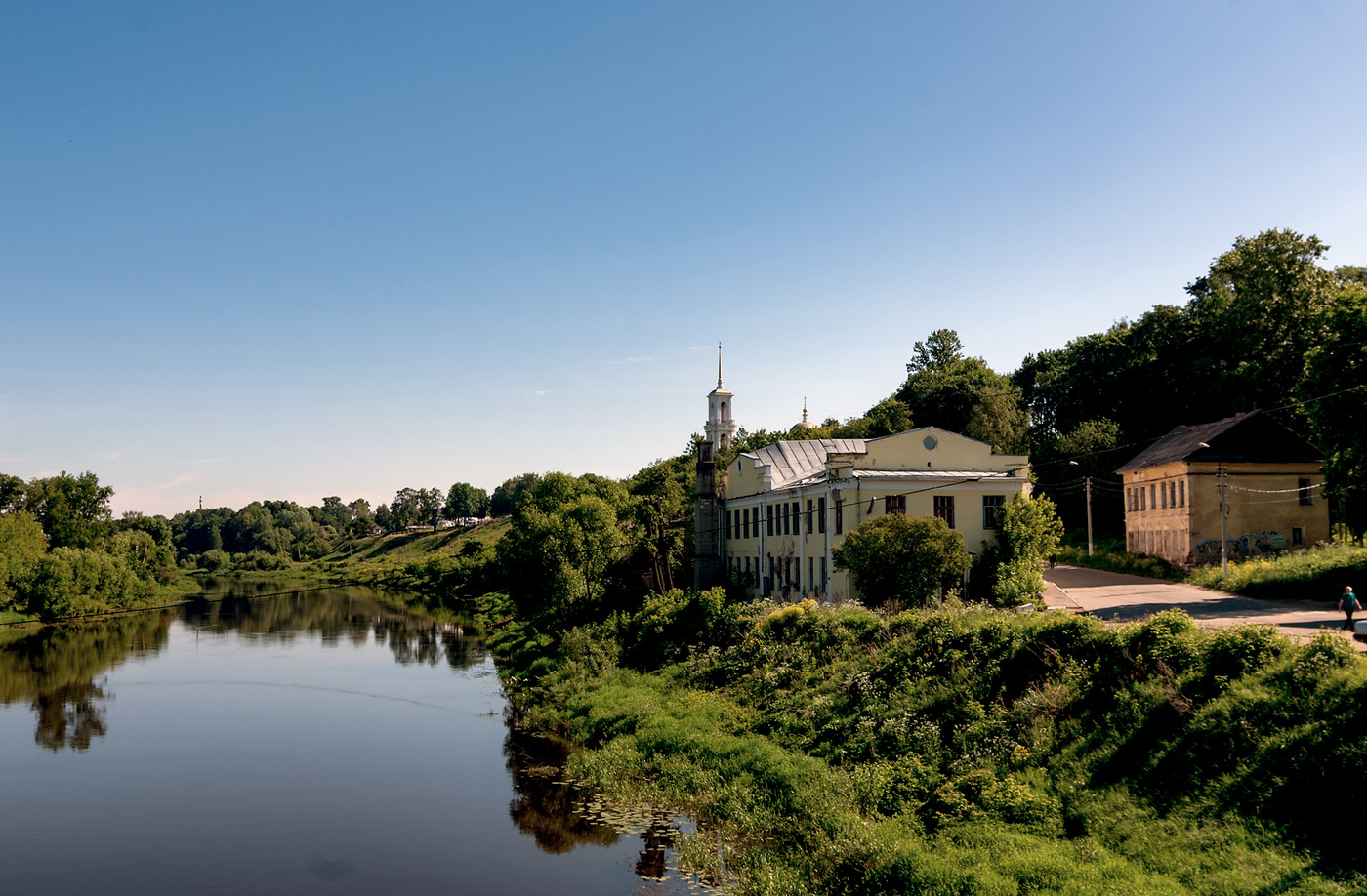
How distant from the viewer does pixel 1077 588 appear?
43.8 m

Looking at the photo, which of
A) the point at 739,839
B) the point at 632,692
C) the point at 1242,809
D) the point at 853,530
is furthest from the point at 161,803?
the point at 1242,809

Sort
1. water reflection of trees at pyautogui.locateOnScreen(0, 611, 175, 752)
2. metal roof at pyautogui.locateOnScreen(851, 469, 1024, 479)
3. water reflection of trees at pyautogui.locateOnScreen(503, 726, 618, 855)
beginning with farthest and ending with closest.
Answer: metal roof at pyautogui.locateOnScreen(851, 469, 1024, 479)
water reflection of trees at pyautogui.locateOnScreen(0, 611, 175, 752)
water reflection of trees at pyautogui.locateOnScreen(503, 726, 618, 855)

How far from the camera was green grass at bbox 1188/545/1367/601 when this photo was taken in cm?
3371

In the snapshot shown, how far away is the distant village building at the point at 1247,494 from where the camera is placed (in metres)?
47.2

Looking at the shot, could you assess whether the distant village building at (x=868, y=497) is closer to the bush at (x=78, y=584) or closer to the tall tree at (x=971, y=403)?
the tall tree at (x=971, y=403)

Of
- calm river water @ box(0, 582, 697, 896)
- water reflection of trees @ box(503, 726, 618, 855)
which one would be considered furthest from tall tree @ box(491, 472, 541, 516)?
water reflection of trees @ box(503, 726, 618, 855)

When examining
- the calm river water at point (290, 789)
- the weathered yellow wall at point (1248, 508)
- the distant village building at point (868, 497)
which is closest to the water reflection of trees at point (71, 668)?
the calm river water at point (290, 789)

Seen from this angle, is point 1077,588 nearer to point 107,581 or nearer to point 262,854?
point 262,854

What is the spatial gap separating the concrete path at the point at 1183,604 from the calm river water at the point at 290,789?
17.5m

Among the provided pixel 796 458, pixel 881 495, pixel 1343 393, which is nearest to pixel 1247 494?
pixel 1343 393

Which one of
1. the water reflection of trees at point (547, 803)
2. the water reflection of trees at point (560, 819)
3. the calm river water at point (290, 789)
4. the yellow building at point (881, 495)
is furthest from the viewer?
the yellow building at point (881, 495)

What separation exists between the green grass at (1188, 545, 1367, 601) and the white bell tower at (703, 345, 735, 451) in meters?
31.7

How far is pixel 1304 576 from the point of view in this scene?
1389 inches

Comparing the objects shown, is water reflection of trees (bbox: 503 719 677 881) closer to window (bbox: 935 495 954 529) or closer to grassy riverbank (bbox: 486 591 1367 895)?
grassy riverbank (bbox: 486 591 1367 895)
